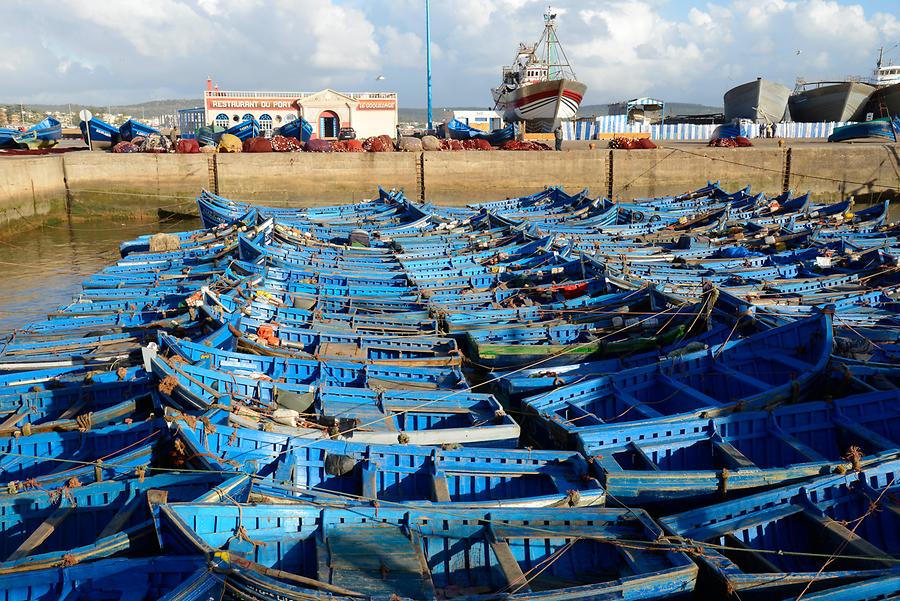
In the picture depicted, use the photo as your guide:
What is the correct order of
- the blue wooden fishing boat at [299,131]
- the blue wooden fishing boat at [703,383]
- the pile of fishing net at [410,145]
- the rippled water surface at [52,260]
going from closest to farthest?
the blue wooden fishing boat at [703,383] < the rippled water surface at [52,260] < the pile of fishing net at [410,145] < the blue wooden fishing boat at [299,131]

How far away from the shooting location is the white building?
165ft

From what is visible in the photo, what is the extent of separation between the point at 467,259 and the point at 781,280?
6.99 m

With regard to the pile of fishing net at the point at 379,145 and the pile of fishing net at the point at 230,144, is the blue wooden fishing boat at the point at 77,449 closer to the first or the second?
the pile of fishing net at the point at 379,145

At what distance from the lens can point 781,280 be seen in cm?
1608

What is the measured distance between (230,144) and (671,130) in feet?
105

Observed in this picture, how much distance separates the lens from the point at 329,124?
52062mm

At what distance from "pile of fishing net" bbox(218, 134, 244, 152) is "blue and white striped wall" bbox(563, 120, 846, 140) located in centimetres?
2394

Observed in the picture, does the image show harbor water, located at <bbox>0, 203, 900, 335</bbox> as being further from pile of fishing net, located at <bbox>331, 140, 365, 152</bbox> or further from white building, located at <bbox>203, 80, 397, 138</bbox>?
white building, located at <bbox>203, 80, 397, 138</bbox>

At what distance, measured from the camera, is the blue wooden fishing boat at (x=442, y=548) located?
6.05 meters

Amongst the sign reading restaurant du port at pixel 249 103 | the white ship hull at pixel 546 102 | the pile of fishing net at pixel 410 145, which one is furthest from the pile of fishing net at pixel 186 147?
the white ship hull at pixel 546 102

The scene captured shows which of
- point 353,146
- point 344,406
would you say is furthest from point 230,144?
point 344,406

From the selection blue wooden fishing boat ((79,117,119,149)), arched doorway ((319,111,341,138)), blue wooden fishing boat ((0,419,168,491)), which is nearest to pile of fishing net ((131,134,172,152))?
blue wooden fishing boat ((79,117,119,149))

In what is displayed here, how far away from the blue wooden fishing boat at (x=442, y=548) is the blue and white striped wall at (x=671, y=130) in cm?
4679

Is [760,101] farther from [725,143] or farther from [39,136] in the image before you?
[39,136]
